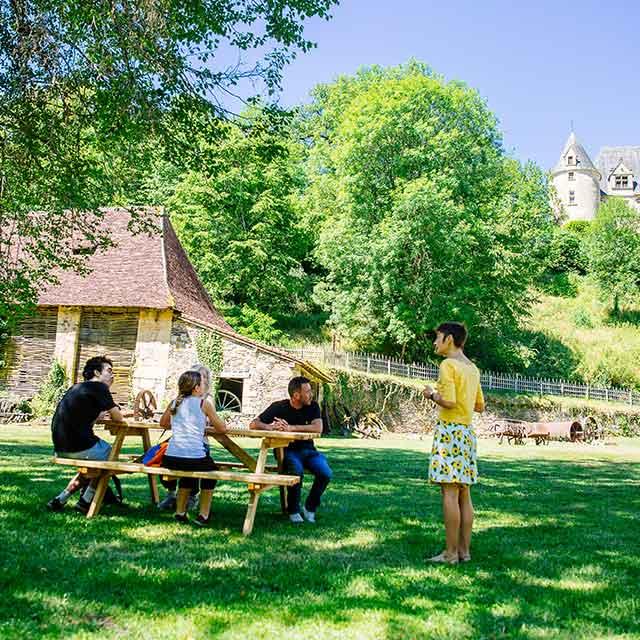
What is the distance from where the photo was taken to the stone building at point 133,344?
23219 mm

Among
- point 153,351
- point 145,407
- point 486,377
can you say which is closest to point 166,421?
point 145,407

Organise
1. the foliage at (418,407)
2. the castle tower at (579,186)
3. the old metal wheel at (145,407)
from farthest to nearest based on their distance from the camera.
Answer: the castle tower at (579,186) < the foliage at (418,407) < the old metal wheel at (145,407)

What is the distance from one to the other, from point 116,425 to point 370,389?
2102 cm

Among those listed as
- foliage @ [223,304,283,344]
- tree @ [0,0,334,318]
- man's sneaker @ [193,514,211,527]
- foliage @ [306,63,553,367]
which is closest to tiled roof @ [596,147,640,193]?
foliage @ [306,63,553,367]

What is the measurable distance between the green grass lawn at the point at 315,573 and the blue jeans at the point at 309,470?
9.1 inches

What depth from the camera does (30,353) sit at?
78.3 feet

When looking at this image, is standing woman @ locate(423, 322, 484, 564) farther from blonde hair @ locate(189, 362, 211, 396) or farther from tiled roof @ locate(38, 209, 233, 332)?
tiled roof @ locate(38, 209, 233, 332)

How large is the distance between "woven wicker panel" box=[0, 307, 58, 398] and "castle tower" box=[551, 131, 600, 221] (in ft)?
181

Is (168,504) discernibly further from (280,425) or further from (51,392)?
(51,392)

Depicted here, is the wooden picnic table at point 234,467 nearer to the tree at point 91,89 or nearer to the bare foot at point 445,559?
the bare foot at point 445,559

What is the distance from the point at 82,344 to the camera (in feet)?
77.6

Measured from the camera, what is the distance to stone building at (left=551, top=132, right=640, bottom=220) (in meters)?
67.8

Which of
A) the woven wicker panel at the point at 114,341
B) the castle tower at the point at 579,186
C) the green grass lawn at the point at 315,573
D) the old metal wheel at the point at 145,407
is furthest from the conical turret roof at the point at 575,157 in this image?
the green grass lawn at the point at 315,573

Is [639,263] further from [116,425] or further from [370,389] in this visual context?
[116,425]
